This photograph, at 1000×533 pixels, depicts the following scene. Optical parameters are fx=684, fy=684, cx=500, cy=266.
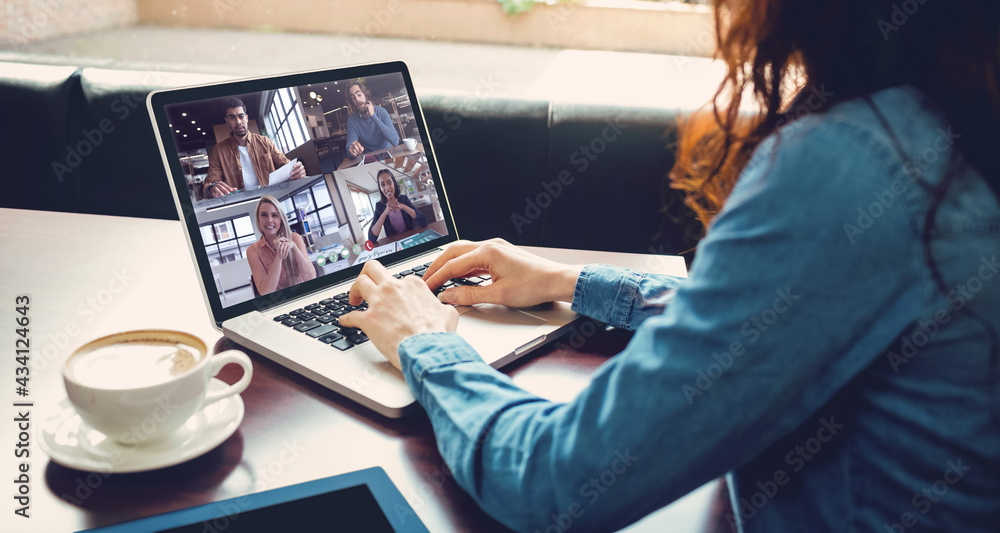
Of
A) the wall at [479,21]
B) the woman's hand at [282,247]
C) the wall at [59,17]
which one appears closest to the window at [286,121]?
the woman's hand at [282,247]

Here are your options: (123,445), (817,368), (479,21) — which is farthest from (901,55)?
(479,21)

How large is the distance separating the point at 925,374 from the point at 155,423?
2.01 feet

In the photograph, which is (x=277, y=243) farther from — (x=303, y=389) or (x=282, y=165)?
(x=303, y=389)

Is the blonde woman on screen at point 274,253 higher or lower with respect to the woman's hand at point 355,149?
lower

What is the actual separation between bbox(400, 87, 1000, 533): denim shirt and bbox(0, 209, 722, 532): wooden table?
0.25ft

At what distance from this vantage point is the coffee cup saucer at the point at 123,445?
0.58 metres

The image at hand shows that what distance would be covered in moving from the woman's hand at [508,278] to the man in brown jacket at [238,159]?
260mm

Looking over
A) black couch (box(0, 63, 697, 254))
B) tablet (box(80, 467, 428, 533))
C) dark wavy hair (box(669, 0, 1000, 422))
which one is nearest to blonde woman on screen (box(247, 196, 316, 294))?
tablet (box(80, 467, 428, 533))

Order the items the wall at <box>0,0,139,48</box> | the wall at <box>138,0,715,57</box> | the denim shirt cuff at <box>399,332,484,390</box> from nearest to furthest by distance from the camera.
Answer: the denim shirt cuff at <box>399,332,484,390</box>, the wall at <box>0,0,139,48</box>, the wall at <box>138,0,715,57</box>

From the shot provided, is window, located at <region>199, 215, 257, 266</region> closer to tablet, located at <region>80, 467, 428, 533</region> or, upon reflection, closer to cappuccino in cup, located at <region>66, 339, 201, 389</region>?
cappuccino in cup, located at <region>66, 339, 201, 389</region>

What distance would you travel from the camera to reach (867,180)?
43cm

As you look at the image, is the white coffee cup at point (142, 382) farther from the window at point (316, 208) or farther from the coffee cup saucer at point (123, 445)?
the window at point (316, 208)

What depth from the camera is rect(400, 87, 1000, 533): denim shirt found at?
1.44ft

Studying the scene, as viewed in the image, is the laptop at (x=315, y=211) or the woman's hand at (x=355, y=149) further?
the woman's hand at (x=355, y=149)
